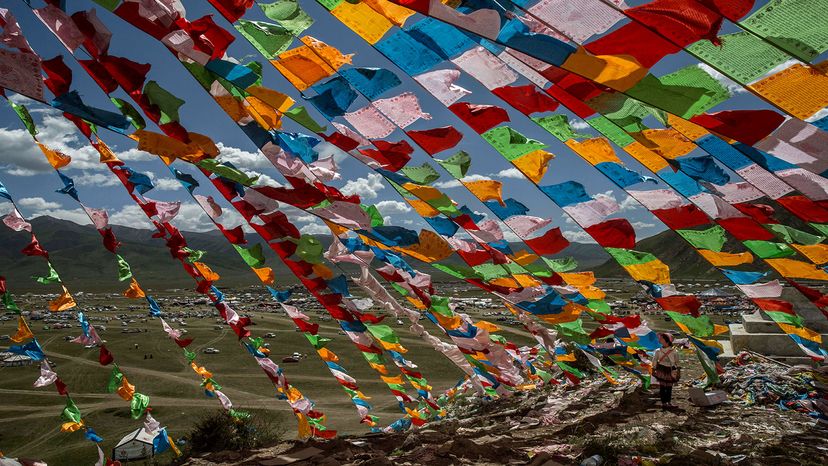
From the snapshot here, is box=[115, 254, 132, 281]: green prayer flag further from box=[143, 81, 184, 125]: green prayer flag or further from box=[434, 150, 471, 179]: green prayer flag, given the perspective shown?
box=[434, 150, 471, 179]: green prayer flag

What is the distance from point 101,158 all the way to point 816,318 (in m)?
16.0

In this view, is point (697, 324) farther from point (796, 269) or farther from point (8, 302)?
point (8, 302)

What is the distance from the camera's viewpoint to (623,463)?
3.95 m

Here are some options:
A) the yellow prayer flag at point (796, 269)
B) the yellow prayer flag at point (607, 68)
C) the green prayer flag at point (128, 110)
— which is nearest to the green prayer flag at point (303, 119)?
the green prayer flag at point (128, 110)

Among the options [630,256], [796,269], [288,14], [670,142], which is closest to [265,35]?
[288,14]

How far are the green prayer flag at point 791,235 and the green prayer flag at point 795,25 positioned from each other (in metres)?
3.00

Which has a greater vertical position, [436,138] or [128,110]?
[436,138]

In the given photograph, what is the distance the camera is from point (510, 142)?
4152 millimetres

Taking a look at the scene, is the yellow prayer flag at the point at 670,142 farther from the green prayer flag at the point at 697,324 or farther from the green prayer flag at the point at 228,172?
the green prayer flag at the point at 228,172

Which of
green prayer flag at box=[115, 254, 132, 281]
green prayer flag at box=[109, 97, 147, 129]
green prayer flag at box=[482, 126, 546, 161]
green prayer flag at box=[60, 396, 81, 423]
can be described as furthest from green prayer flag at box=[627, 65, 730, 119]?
green prayer flag at box=[60, 396, 81, 423]

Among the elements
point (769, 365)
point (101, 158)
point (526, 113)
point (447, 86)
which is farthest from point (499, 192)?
point (769, 365)

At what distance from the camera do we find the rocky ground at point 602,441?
434 centimetres

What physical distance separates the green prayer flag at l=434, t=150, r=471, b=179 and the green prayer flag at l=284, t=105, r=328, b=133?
1.20 m

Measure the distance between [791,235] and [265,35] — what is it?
18.3ft
